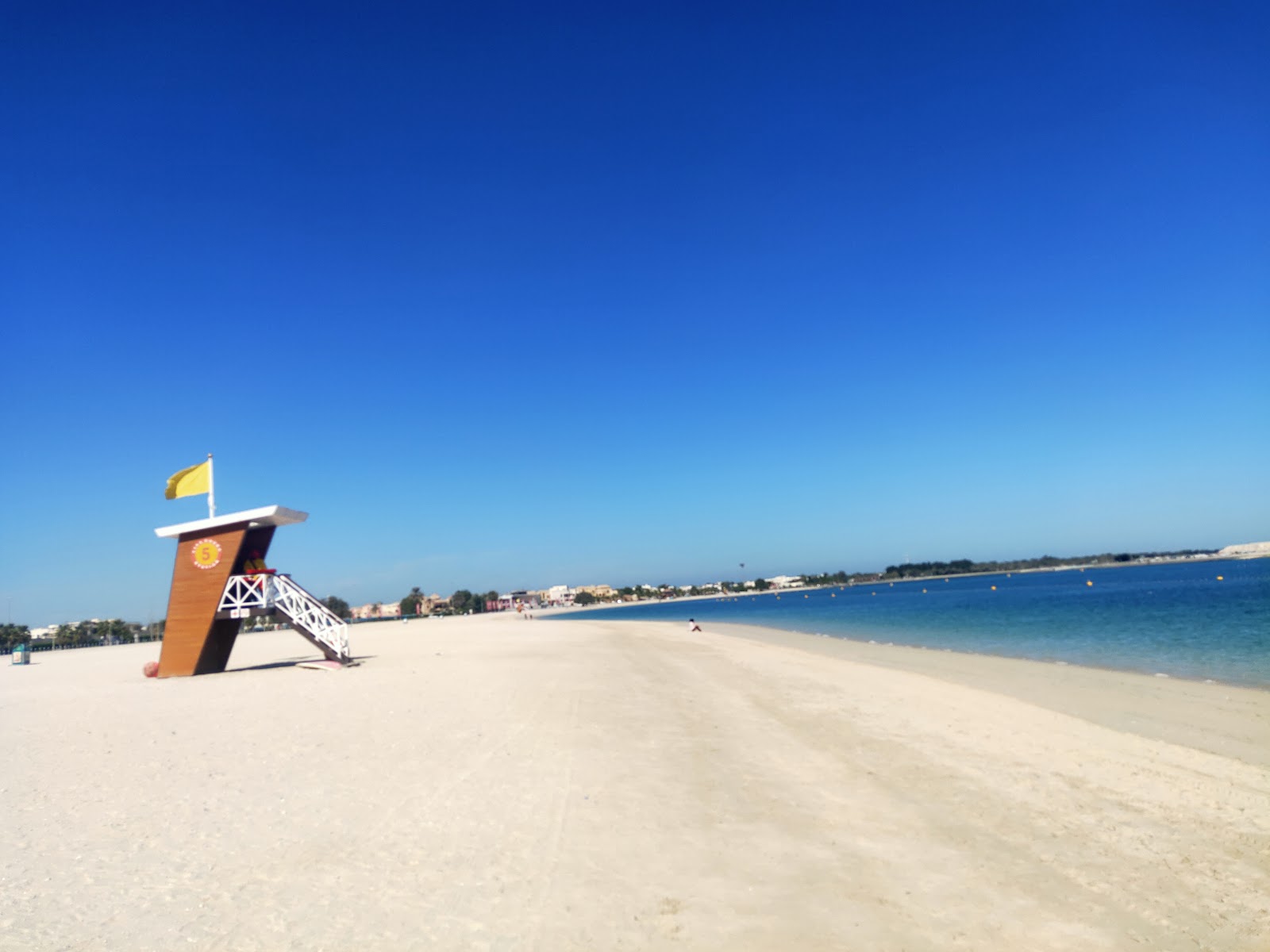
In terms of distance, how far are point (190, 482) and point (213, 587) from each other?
378cm

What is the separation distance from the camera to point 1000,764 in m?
9.06

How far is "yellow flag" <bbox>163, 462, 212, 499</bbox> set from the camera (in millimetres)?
22219

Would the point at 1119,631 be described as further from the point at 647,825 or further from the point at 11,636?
the point at 11,636

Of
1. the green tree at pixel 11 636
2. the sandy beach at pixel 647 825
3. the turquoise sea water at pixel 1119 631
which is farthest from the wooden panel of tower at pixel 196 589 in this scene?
the green tree at pixel 11 636

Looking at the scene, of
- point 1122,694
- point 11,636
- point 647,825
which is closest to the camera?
point 647,825

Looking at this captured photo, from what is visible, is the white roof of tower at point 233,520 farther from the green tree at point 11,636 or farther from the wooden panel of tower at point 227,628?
the green tree at point 11,636

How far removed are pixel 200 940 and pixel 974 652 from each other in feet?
85.4

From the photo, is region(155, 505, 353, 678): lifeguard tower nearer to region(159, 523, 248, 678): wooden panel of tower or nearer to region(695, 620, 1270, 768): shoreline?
region(159, 523, 248, 678): wooden panel of tower

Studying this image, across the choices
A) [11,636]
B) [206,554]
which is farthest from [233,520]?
[11,636]

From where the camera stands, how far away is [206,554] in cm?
2128

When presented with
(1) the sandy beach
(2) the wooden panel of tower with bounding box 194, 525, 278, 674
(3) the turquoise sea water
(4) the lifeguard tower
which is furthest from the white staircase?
(3) the turquoise sea water

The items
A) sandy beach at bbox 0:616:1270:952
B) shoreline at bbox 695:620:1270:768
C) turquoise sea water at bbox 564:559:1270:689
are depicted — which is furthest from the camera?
turquoise sea water at bbox 564:559:1270:689

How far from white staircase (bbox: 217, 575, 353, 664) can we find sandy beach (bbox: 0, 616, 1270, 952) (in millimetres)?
6990

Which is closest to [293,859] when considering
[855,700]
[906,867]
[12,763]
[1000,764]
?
[906,867]
